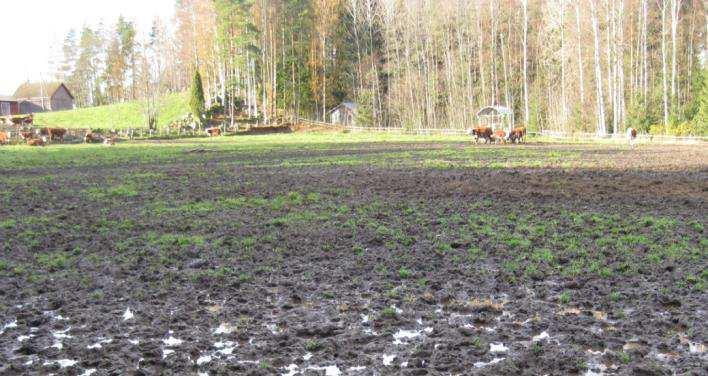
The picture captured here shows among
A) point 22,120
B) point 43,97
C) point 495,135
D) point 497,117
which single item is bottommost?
point 495,135

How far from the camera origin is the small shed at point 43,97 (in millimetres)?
93188

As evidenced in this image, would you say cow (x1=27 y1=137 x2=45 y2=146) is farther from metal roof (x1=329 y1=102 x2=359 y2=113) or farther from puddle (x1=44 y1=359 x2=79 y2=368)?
puddle (x1=44 y1=359 x2=79 y2=368)

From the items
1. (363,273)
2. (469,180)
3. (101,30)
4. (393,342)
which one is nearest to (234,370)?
(393,342)

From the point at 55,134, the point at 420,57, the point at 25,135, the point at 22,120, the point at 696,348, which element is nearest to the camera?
the point at 696,348

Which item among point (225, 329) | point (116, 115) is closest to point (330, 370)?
point (225, 329)

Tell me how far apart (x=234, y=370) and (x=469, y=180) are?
14201mm

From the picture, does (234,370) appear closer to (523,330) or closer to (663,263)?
(523,330)

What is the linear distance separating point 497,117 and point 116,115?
48.2 m

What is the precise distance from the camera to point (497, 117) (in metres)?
55.1

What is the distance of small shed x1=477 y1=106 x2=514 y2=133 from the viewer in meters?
50.9

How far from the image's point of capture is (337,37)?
246 ft

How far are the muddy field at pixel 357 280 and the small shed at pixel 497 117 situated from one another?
3451 cm

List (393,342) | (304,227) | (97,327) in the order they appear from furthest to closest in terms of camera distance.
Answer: (304,227), (97,327), (393,342)

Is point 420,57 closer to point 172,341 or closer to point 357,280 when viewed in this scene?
point 357,280
